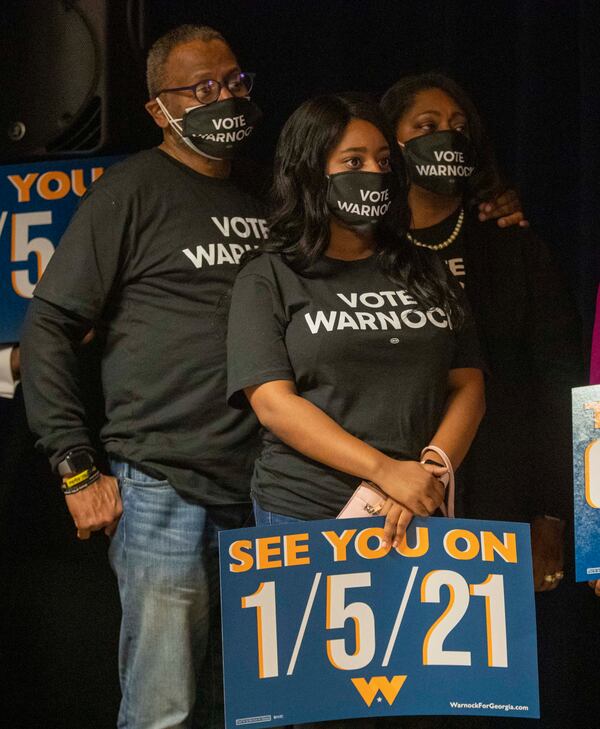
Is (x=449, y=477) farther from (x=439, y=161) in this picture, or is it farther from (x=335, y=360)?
(x=439, y=161)

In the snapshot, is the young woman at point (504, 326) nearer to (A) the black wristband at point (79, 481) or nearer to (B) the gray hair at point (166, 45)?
(B) the gray hair at point (166, 45)

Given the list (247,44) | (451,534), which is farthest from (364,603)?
(247,44)

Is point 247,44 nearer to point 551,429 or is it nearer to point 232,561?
point 551,429

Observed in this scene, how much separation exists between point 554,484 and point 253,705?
0.79 m

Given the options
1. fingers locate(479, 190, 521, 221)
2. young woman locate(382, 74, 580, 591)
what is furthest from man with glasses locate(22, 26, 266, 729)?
fingers locate(479, 190, 521, 221)

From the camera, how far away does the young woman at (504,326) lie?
2.39 m

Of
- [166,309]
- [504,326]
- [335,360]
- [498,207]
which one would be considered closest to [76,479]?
[166,309]

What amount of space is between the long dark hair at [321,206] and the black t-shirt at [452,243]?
0.20 meters

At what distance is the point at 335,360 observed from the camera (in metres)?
2.04

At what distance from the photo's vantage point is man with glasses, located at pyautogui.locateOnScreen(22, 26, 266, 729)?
88.7 inches

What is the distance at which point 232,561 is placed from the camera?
2.03 m

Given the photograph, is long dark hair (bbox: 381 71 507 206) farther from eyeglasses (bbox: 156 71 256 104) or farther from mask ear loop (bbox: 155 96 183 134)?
mask ear loop (bbox: 155 96 183 134)

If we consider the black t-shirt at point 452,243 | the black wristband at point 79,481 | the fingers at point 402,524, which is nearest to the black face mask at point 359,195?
the black t-shirt at point 452,243

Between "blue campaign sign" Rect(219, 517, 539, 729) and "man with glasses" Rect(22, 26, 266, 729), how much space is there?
0.26 m
